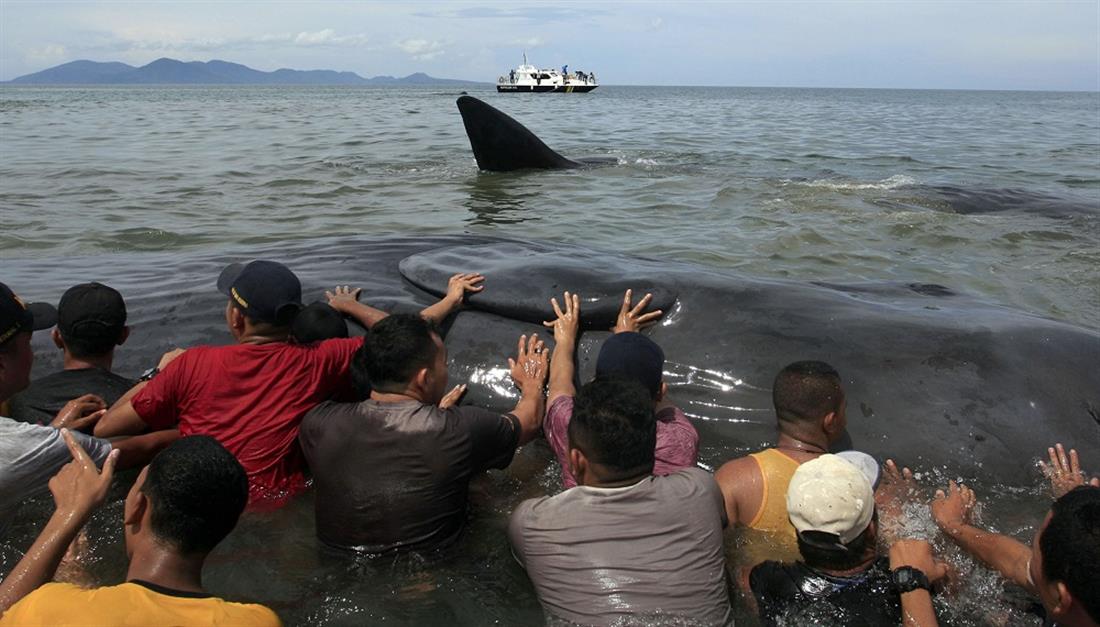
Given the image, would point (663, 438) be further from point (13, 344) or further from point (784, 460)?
point (13, 344)

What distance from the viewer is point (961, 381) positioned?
4.18 meters

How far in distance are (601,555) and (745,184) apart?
12.3 metres

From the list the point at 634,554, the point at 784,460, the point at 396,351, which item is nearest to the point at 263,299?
the point at 396,351

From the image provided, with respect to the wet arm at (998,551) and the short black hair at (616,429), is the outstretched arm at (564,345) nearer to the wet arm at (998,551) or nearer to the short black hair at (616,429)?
the short black hair at (616,429)

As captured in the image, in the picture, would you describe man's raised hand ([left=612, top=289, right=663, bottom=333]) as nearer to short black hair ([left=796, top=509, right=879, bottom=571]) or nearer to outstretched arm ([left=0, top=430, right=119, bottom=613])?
short black hair ([left=796, top=509, right=879, bottom=571])

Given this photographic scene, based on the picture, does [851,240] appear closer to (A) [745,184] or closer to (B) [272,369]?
(A) [745,184]

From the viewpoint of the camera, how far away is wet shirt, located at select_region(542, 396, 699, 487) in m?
3.61

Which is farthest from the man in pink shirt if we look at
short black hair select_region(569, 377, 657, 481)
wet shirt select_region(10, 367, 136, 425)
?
wet shirt select_region(10, 367, 136, 425)

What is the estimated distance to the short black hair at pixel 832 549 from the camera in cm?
287

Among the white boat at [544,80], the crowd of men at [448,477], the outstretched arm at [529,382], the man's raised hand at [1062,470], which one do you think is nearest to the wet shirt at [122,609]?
the crowd of men at [448,477]

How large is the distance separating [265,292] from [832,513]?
8.16 feet

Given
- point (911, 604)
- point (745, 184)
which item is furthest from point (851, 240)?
point (911, 604)

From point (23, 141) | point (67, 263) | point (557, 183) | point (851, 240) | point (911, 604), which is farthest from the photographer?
point (23, 141)

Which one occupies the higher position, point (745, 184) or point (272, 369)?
point (272, 369)
